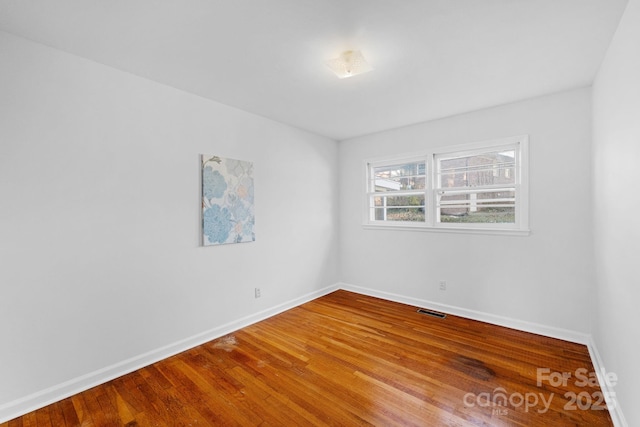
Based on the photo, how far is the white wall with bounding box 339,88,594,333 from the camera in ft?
9.11

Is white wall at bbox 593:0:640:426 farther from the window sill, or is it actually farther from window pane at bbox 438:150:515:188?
window pane at bbox 438:150:515:188

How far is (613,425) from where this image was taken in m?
1.73

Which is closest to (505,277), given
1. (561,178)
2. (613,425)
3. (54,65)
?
(561,178)

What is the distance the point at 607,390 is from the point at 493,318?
4.23ft

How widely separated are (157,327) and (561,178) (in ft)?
13.7

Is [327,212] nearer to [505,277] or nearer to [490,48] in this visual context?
[505,277]

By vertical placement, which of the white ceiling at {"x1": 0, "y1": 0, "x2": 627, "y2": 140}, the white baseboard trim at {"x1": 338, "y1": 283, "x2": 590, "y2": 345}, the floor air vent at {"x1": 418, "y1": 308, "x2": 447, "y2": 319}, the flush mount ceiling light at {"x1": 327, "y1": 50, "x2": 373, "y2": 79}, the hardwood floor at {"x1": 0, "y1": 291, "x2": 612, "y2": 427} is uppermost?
the white ceiling at {"x1": 0, "y1": 0, "x2": 627, "y2": 140}

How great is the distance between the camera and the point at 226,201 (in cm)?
307

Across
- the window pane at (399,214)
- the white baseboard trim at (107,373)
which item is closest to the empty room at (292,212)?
the white baseboard trim at (107,373)

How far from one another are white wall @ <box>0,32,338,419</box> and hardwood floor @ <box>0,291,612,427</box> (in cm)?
36

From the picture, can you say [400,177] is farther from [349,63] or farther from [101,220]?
[101,220]

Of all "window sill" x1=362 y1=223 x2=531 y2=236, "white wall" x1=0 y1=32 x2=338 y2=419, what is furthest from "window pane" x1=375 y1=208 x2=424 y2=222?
"white wall" x1=0 y1=32 x2=338 y2=419

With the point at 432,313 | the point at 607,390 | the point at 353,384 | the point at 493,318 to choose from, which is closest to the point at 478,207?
the point at 493,318

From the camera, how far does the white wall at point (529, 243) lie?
109 inches
